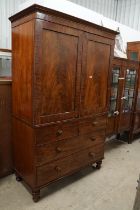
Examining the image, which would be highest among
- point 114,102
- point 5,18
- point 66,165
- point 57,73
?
point 5,18

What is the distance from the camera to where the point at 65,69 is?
1722 mm

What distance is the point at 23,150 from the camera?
1.86 meters

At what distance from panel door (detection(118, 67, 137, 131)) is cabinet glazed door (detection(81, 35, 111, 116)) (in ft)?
3.05

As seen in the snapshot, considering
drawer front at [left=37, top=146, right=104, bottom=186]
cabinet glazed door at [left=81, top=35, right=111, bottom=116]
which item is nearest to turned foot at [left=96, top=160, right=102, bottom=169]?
drawer front at [left=37, top=146, right=104, bottom=186]

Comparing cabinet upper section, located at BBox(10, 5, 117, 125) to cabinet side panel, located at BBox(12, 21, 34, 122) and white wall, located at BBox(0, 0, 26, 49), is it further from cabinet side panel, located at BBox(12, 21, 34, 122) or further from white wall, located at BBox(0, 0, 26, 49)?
white wall, located at BBox(0, 0, 26, 49)

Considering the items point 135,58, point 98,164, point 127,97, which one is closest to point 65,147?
point 98,164

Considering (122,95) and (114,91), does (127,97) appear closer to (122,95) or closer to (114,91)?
(122,95)

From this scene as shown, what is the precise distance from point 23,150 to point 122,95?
6.21ft

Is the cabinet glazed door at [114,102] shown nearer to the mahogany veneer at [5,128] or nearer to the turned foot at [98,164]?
the turned foot at [98,164]

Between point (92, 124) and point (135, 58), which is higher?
point (135, 58)

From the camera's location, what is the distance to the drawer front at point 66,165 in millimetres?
1777

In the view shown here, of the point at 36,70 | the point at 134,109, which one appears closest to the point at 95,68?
the point at 36,70

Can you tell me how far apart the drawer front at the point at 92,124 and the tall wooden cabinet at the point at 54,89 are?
0.5 inches

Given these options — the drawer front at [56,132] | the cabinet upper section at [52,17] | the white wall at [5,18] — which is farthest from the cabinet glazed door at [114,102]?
the white wall at [5,18]
